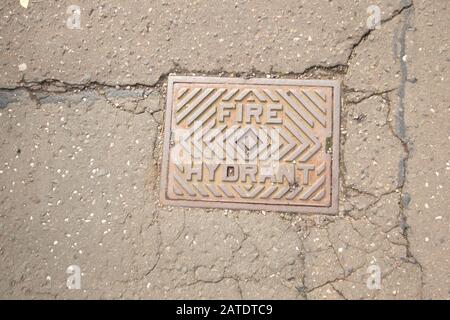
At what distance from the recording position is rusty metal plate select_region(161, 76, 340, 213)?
2.26m

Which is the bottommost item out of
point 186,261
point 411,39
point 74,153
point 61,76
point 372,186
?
point 186,261

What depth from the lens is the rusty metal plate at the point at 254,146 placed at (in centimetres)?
226

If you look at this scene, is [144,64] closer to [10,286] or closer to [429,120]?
[10,286]

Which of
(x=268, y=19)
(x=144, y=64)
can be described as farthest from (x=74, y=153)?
(x=268, y=19)

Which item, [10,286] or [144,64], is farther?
[144,64]

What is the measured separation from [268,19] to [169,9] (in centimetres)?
61

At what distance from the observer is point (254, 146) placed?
7.52 ft

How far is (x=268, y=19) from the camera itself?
2.44 metres

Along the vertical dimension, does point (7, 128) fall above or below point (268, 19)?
below

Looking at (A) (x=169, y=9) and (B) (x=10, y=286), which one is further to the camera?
(A) (x=169, y=9)

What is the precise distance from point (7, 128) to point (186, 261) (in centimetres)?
132

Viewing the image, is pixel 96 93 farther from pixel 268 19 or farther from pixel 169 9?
pixel 268 19

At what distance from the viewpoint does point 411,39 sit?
2359mm

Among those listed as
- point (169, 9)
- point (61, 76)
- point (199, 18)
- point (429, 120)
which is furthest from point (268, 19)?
point (61, 76)
